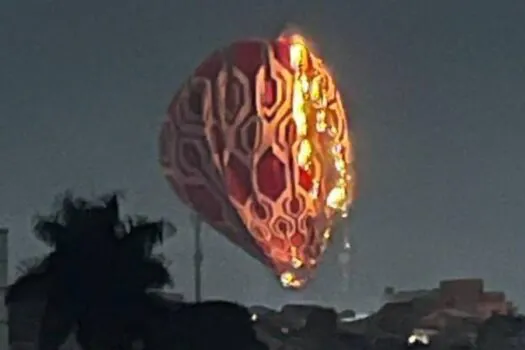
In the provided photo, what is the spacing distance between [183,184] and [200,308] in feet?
9.53

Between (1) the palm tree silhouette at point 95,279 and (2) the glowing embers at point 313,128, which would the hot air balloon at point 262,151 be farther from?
(1) the palm tree silhouette at point 95,279

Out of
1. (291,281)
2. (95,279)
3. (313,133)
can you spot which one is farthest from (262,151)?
(95,279)

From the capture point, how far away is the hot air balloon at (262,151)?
408 inches

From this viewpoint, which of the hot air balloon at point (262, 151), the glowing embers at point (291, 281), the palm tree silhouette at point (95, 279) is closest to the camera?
the palm tree silhouette at point (95, 279)

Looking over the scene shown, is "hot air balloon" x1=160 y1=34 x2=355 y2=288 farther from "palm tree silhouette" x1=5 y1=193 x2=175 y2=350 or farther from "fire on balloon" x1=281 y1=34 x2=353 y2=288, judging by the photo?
"palm tree silhouette" x1=5 y1=193 x2=175 y2=350

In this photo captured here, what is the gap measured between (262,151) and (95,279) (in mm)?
3267

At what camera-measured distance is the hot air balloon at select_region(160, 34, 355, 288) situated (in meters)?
10.4

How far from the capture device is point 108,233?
759 cm

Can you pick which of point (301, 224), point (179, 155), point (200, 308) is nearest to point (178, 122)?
point (179, 155)

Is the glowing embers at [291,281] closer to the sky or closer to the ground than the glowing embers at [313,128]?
closer to the ground

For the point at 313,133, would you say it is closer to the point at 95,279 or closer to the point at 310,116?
the point at 310,116

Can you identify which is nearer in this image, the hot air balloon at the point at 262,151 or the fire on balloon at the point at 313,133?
the fire on balloon at the point at 313,133

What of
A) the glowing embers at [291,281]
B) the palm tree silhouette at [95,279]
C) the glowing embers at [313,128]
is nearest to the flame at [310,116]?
the glowing embers at [313,128]

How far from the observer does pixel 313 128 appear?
10508 millimetres
